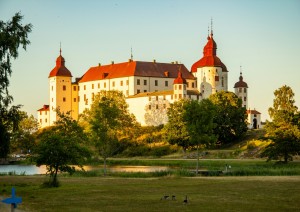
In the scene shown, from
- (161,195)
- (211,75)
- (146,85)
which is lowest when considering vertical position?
(161,195)

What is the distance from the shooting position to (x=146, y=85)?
13575cm

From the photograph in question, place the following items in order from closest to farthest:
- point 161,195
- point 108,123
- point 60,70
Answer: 1. point 161,195
2. point 108,123
3. point 60,70

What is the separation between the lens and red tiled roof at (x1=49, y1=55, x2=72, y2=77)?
481 ft

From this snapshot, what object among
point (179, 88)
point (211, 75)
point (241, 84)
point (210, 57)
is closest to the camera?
point (179, 88)

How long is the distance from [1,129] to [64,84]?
366 feet

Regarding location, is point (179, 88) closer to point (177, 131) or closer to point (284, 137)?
point (177, 131)

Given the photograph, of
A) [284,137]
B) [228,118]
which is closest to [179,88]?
[228,118]

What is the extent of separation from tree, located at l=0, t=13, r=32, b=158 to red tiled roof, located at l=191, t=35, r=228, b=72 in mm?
94741

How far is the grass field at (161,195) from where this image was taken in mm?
25906

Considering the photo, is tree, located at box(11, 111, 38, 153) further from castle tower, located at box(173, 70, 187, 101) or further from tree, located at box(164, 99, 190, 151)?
tree, located at box(164, 99, 190, 151)

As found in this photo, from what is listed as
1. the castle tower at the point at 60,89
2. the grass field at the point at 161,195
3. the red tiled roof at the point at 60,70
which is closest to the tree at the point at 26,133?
the castle tower at the point at 60,89

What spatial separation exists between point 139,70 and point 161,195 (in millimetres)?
106567

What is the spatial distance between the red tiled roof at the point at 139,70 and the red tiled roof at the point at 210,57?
21.1 ft

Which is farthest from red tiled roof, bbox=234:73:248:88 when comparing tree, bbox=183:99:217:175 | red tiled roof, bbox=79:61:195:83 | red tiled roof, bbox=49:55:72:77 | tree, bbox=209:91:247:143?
tree, bbox=183:99:217:175
